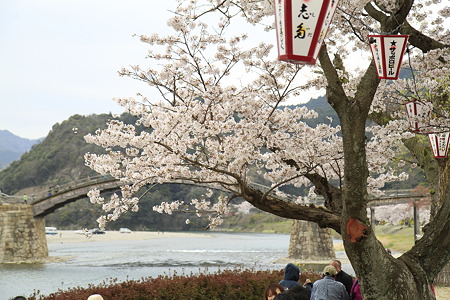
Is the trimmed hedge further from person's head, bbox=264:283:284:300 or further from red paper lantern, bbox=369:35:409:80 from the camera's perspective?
red paper lantern, bbox=369:35:409:80

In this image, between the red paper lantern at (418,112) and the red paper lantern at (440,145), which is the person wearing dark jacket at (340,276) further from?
the red paper lantern at (418,112)

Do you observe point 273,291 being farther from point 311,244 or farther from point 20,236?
point 20,236

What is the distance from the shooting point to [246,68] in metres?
9.05

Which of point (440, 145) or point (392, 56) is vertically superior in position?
point (392, 56)

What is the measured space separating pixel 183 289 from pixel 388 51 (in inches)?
211

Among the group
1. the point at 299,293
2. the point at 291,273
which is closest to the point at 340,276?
the point at 291,273

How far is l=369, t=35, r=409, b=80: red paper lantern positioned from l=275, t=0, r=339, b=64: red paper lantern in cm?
193

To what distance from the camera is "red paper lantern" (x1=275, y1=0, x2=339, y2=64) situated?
361 centimetres

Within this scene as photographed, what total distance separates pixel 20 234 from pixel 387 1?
117 feet

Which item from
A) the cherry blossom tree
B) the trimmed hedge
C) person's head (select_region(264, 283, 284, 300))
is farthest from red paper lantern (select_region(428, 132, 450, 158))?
person's head (select_region(264, 283, 284, 300))

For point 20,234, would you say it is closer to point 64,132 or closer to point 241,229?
point 64,132

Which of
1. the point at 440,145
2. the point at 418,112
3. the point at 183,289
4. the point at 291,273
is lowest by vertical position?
the point at 183,289

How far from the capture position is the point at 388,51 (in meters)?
5.44

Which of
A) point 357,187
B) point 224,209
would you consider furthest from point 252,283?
point 357,187
